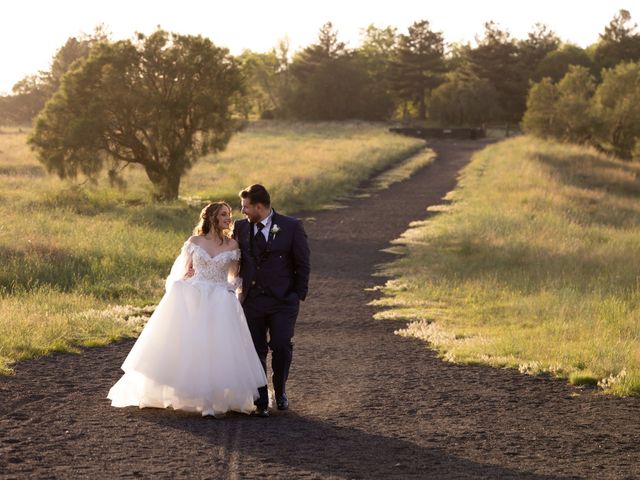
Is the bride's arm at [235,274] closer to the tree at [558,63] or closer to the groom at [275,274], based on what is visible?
the groom at [275,274]

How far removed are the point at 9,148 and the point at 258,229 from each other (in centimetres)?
4480

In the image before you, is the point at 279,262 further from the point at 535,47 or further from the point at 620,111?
the point at 535,47

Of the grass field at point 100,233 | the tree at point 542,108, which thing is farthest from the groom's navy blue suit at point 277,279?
the tree at point 542,108

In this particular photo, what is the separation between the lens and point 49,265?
55.0 ft

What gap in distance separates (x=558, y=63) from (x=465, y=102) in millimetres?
11437

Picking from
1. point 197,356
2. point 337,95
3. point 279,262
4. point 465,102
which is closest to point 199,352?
point 197,356

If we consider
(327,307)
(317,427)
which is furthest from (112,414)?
(327,307)

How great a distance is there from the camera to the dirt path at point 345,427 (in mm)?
6840

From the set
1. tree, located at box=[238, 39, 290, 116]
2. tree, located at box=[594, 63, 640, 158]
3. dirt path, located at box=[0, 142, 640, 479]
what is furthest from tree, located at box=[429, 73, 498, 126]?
dirt path, located at box=[0, 142, 640, 479]

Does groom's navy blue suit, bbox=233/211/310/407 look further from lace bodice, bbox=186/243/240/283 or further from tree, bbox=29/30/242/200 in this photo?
tree, bbox=29/30/242/200

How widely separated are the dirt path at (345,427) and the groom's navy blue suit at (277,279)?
2.20 ft

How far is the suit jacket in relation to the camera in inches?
333

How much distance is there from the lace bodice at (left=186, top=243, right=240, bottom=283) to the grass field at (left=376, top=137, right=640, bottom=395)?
3715mm

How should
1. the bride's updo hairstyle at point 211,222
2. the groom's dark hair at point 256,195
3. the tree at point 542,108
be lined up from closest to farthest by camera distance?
the groom's dark hair at point 256,195 → the bride's updo hairstyle at point 211,222 → the tree at point 542,108
